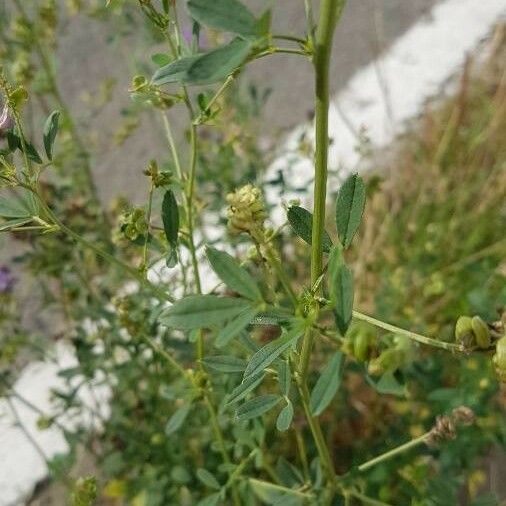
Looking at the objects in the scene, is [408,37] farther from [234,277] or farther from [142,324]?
[234,277]

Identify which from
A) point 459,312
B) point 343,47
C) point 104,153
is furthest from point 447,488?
point 343,47

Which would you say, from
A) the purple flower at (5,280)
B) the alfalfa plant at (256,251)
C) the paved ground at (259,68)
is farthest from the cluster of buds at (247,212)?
the paved ground at (259,68)

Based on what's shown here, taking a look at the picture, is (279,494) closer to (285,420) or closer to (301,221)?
(285,420)

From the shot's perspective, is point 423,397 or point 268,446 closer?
point 268,446

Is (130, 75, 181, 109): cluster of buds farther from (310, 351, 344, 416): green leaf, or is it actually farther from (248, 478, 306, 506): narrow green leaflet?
(248, 478, 306, 506): narrow green leaflet

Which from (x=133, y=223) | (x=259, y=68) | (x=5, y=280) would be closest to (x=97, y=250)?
(x=133, y=223)

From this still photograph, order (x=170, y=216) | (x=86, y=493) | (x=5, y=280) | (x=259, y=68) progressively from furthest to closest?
(x=259, y=68) < (x=5, y=280) < (x=86, y=493) < (x=170, y=216)

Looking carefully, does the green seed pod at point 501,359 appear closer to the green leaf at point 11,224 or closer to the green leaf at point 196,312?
the green leaf at point 196,312
